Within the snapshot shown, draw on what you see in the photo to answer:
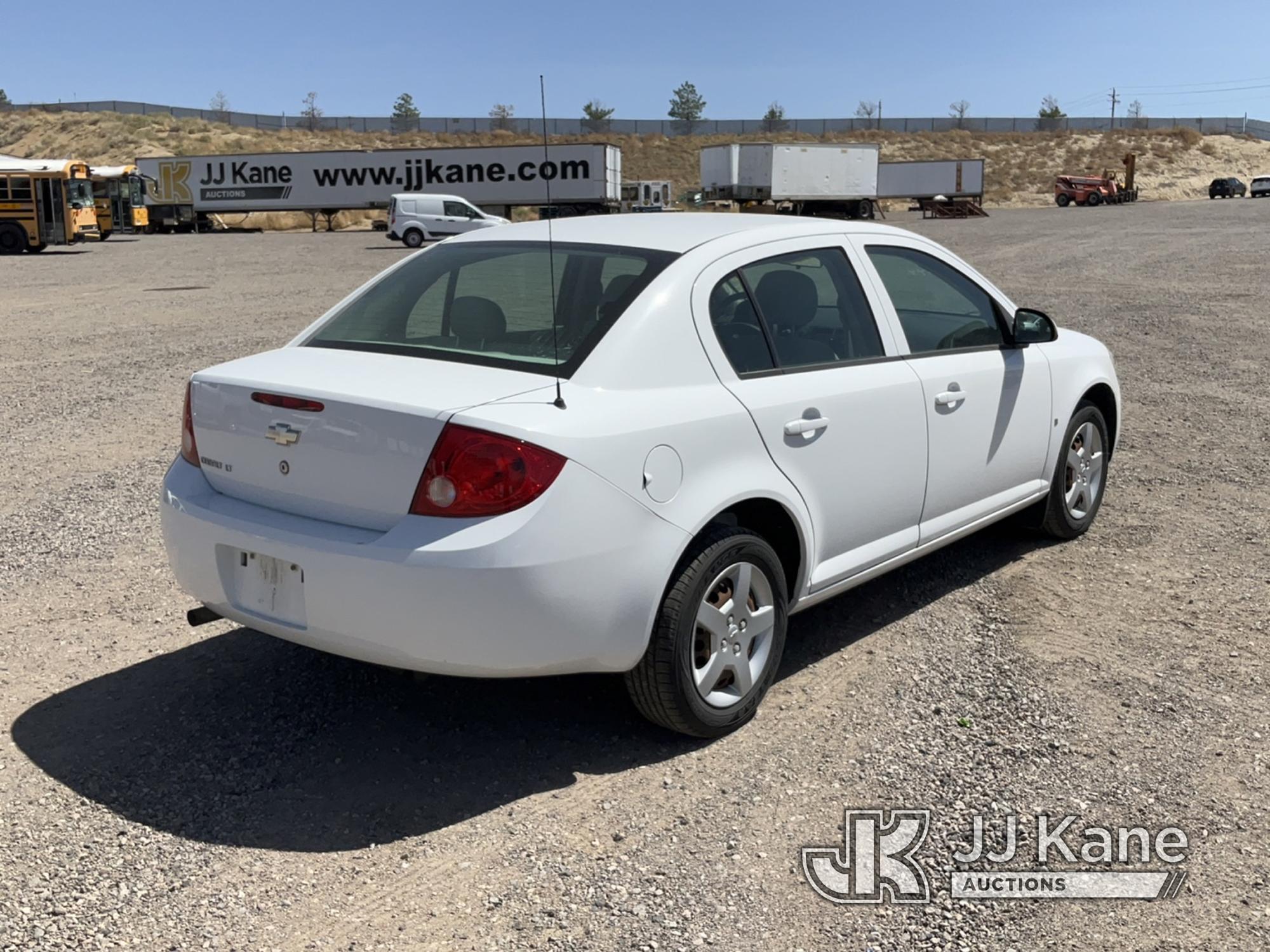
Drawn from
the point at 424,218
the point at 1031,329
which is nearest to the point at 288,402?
the point at 1031,329

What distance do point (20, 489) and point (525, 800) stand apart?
5082 mm

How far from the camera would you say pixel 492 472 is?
11.1ft

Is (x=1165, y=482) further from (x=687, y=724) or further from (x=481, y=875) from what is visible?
(x=481, y=875)

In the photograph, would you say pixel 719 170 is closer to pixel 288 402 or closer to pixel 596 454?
pixel 288 402

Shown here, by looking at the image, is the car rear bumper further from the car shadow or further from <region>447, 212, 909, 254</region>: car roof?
<region>447, 212, 909, 254</region>: car roof

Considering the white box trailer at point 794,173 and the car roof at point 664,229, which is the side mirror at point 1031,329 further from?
the white box trailer at point 794,173

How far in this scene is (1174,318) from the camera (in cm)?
1530

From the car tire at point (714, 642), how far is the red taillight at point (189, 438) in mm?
1641

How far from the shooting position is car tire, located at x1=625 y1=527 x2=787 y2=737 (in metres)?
3.75

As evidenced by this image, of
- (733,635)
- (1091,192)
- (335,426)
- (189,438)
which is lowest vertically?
(733,635)

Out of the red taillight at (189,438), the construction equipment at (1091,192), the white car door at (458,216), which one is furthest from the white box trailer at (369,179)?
the red taillight at (189,438)

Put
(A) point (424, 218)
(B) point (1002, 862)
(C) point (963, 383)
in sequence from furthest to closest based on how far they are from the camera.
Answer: (A) point (424, 218) < (C) point (963, 383) < (B) point (1002, 862)

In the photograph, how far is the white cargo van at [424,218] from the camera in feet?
125

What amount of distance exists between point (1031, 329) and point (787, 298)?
158 cm
